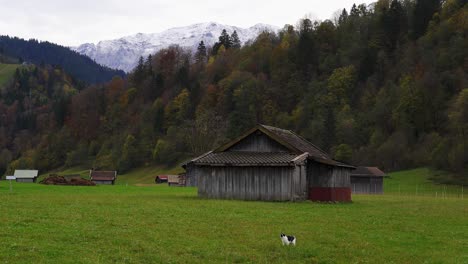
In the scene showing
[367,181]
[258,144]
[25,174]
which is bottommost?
[367,181]

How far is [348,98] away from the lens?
531ft

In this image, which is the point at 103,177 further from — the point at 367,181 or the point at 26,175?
the point at 367,181

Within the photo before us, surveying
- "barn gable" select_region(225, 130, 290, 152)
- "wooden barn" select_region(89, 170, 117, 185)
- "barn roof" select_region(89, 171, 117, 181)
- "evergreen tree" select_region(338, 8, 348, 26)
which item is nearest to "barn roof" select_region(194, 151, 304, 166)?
"barn gable" select_region(225, 130, 290, 152)

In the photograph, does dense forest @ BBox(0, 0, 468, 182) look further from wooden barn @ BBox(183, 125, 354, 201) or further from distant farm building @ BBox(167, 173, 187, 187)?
wooden barn @ BBox(183, 125, 354, 201)

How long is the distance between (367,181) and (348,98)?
212 ft

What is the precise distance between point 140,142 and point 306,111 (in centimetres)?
5455

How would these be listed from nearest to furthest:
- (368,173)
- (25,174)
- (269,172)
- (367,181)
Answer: (269,172) < (367,181) < (368,173) < (25,174)

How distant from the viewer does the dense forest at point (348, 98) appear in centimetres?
13400

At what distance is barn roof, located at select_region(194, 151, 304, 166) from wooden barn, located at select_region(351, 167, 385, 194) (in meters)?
52.9

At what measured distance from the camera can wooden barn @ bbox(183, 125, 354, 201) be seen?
47438 mm

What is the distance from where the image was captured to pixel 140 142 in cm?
18075

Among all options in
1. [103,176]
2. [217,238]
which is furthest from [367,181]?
[217,238]

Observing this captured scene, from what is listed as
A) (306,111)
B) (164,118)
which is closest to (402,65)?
(306,111)

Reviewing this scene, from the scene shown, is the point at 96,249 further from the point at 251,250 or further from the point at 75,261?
the point at 251,250
